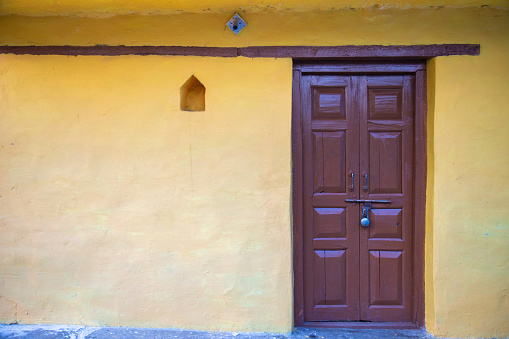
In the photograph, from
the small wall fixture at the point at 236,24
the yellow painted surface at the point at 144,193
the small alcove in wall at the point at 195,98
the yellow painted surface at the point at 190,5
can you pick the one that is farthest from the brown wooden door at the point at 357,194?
the small alcove in wall at the point at 195,98

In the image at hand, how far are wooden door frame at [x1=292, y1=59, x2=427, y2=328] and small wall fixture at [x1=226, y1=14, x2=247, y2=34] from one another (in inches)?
21.6

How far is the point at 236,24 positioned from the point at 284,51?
0.46 metres

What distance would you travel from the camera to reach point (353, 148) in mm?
3307

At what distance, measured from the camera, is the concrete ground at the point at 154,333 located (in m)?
3.16

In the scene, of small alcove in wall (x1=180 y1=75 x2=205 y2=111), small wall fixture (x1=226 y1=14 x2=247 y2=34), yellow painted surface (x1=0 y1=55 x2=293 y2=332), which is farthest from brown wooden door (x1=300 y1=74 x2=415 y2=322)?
small alcove in wall (x1=180 y1=75 x2=205 y2=111)

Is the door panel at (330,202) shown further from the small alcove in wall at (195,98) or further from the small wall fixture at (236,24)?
the small alcove in wall at (195,98)

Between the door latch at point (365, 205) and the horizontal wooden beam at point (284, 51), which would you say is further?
the door latch at point (365, 205)

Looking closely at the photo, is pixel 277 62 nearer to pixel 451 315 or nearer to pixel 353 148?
pixel 353 148

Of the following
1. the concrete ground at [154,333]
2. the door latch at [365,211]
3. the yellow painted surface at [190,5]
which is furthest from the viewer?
the door latch at [365,211]

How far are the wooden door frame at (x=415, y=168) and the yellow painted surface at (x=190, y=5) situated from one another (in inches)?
17.9

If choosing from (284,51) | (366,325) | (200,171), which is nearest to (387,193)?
(366,325)

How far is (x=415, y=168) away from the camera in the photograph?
129 inches

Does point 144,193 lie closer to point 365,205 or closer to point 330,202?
point 330,202

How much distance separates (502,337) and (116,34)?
418 centimetres
